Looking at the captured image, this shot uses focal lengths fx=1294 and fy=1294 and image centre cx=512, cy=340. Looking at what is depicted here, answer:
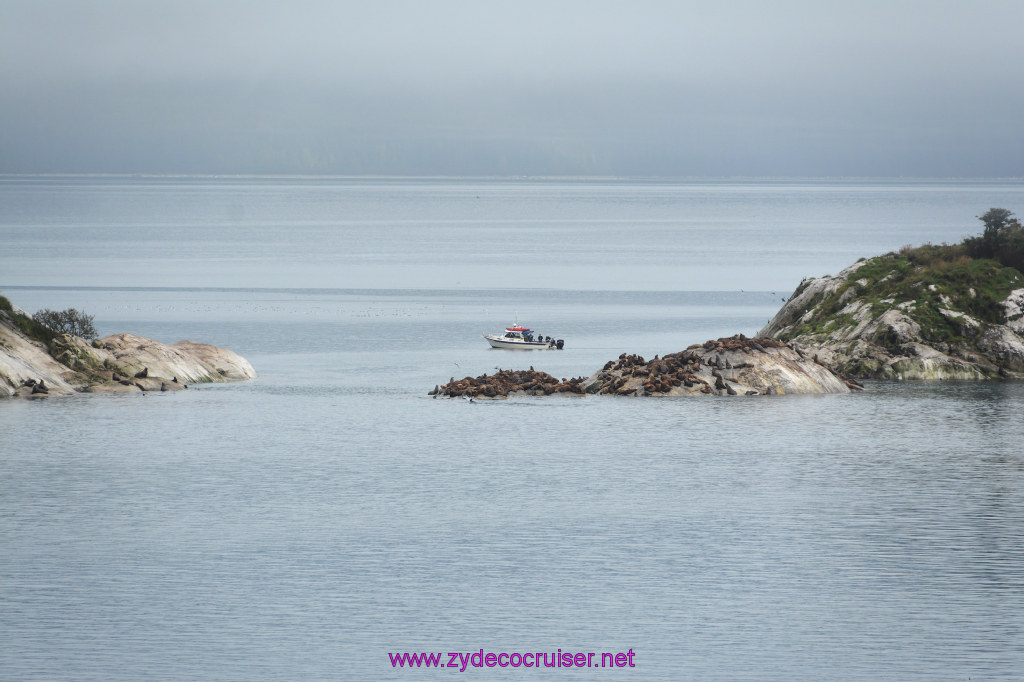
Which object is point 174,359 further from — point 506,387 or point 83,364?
point 506,387

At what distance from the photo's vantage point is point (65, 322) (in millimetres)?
69188

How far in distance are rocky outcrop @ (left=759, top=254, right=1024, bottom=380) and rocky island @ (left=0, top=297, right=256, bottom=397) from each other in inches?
1320

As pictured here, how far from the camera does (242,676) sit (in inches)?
1038

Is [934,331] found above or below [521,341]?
above

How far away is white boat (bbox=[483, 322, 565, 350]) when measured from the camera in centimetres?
9056

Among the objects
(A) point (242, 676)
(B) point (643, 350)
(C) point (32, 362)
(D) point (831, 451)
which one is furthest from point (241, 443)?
(B) point (643, 350)

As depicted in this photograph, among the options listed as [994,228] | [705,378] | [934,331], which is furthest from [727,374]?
[994,228]

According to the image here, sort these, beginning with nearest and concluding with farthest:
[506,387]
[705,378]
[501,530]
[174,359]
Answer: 1. [501,530]
2. [705,378]
3. [506,387]
4. [174,359]

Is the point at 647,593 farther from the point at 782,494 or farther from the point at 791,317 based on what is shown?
the point at 791,317

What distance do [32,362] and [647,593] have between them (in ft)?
139

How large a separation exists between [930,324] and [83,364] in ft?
148

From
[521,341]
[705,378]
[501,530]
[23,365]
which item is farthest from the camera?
[521,341]

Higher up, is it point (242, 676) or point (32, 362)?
point (32, 362)

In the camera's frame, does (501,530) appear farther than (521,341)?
No
